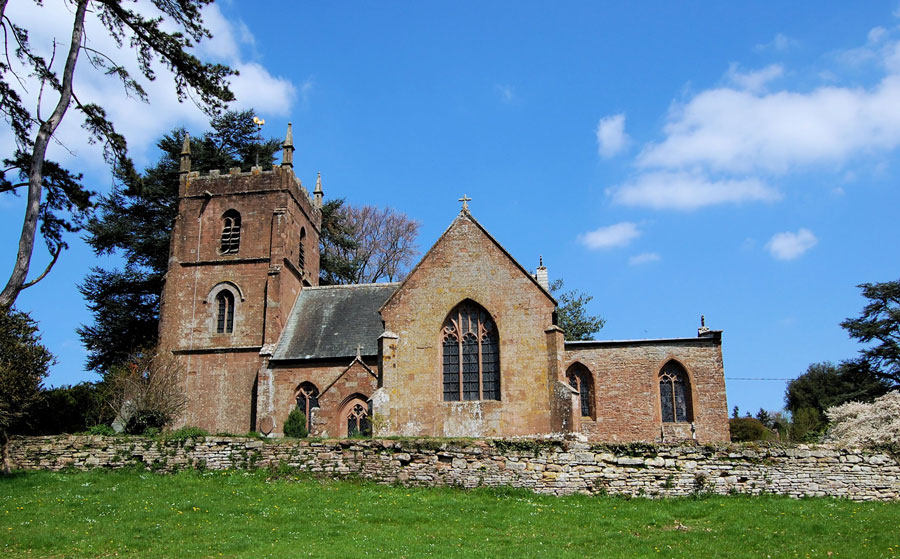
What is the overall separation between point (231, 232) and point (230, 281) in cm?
249

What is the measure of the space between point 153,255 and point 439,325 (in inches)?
918

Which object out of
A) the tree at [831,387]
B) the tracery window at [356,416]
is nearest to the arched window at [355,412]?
the tracery window at [356,416]

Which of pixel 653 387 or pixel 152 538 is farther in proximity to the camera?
pixel 653 387

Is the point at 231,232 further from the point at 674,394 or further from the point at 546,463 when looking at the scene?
the point at 546,463

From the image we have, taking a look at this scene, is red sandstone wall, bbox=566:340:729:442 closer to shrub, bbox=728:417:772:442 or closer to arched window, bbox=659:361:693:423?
arched window, bbox=659:361:693:423

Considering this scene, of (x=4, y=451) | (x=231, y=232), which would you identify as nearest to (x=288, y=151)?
(x=231, y=232)

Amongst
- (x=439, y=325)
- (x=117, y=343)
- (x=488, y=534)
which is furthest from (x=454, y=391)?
(x=117, y=343)

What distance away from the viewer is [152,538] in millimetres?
12680

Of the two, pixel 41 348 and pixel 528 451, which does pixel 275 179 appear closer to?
pixel 41 348

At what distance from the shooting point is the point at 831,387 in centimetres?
4819

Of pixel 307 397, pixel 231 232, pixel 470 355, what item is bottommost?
pixel 307 397

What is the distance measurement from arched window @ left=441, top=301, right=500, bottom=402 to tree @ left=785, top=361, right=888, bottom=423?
21352 millimetres

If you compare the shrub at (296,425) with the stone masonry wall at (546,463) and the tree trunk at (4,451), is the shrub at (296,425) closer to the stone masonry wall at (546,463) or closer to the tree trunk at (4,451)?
the stone masonry wall at (546,463)

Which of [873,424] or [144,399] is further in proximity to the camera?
[144,399]
